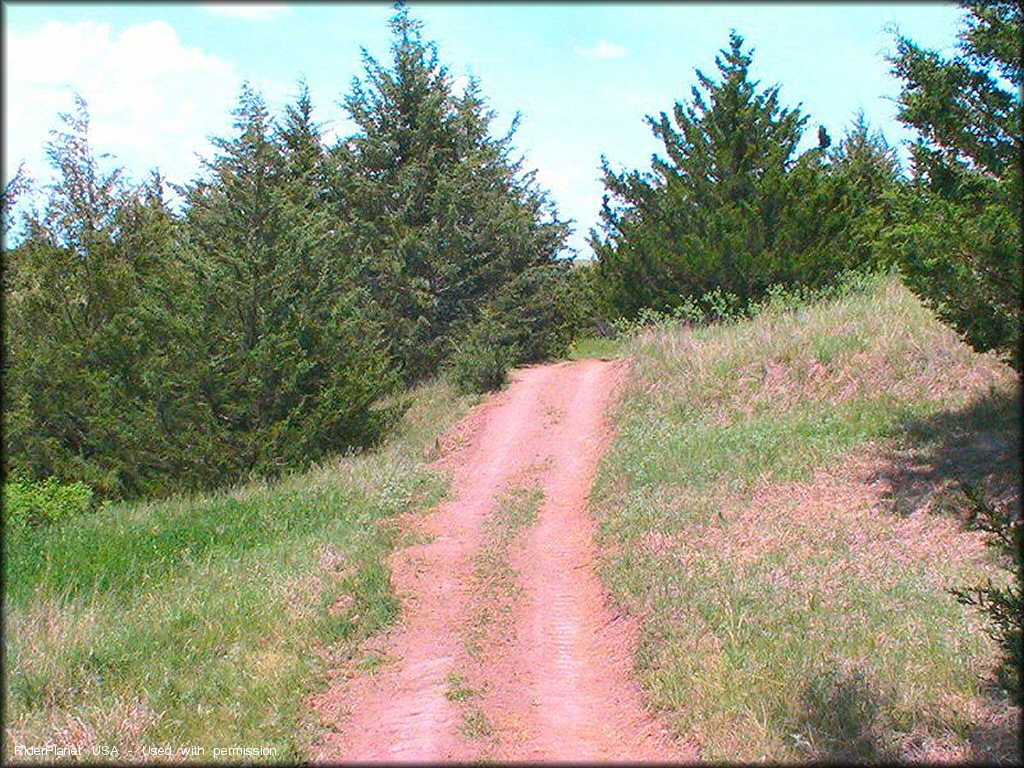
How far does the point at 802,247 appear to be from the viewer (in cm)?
1919

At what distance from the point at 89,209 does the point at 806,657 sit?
20845mm

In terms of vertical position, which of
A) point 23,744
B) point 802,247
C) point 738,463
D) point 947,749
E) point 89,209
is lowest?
point 947,749

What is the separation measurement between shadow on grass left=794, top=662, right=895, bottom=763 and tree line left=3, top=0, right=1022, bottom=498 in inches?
149

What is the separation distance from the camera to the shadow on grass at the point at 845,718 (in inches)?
204

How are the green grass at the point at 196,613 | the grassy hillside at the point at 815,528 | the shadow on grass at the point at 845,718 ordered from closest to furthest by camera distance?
1. the shadow on grass at the point at 845,718
2. the grassy hillside at the point at 815,528
3. the green grass at the point at 196,613

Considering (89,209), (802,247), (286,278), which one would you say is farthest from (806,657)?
(89,209)

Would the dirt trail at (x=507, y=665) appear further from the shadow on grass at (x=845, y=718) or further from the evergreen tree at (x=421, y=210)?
the evergreen tree at (x=421, y=210)

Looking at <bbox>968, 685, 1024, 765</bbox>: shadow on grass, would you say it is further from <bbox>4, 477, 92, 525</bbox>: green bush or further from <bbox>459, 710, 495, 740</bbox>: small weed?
<bbox>4, 477, 92, 525</bbox>: green bush

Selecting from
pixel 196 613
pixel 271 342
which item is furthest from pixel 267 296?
pixel 196 613

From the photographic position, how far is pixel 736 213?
62.8 feet

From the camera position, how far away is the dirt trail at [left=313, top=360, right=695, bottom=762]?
5.80 meters

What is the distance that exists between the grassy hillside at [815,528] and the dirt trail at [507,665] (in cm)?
33

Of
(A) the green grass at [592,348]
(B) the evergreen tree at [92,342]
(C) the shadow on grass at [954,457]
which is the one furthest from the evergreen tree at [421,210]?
(C) the shadow on grass at [954,457]

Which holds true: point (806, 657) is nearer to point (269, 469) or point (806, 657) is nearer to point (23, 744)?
point (23, 744)
